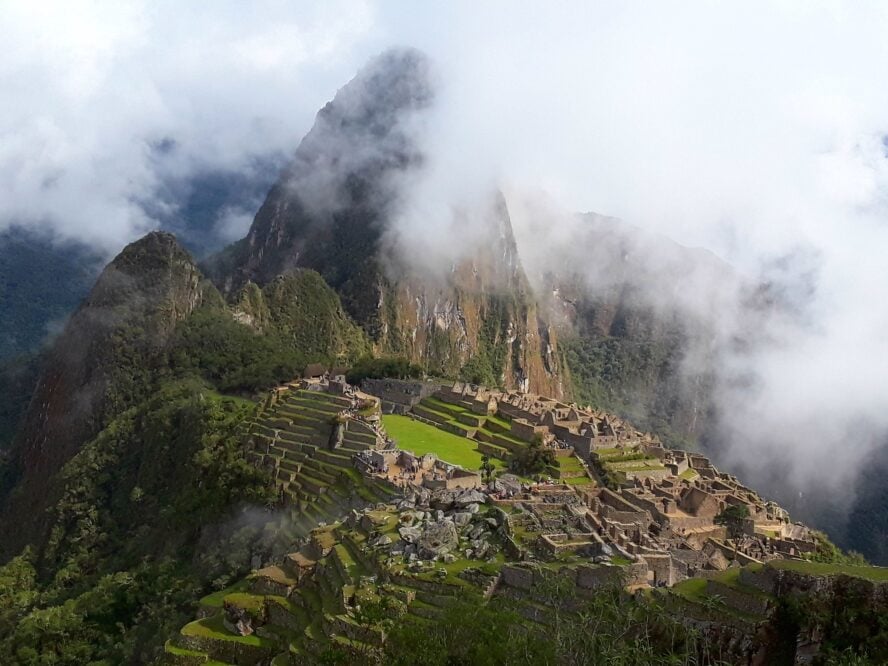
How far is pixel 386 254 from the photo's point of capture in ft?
429

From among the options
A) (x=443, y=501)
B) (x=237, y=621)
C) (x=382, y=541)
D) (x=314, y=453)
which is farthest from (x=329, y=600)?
(x=314, y=453)

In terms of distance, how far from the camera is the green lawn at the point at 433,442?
4494cm

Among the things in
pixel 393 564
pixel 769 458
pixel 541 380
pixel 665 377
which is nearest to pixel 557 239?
pixel 665 377

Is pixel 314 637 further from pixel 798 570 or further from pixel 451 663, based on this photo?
pixel 798 570

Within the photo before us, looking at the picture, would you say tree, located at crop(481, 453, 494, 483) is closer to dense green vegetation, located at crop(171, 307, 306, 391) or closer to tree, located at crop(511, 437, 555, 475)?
tree, located at crop(511, 437, 555, 475)

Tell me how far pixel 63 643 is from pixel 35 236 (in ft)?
410

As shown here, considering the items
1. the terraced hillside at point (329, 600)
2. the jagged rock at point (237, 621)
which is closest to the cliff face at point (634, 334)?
the terraced hillside at point (329, 600)

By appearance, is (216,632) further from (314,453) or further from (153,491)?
(153,491)

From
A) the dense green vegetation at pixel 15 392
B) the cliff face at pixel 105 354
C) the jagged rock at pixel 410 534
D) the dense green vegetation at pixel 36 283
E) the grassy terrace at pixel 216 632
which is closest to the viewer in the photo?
the grassy terrace at pixel 216 632

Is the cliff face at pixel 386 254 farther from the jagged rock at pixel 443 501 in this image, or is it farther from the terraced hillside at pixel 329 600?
the terraced hillside at pixel 329 600

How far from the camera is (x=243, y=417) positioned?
53938mm

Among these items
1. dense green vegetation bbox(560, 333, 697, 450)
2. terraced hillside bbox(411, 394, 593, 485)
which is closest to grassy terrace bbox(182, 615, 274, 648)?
terraced hillside bbox(411, 394, 593, 485)

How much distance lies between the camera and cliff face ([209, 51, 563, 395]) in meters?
128

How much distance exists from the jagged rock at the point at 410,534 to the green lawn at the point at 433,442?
18935mm
